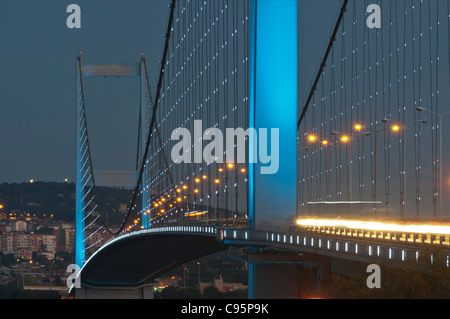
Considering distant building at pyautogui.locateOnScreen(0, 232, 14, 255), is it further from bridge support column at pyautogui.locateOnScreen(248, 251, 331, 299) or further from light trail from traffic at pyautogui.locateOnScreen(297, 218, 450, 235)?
bridge support column at pyautogui.locateOnScreen(248, 251, 331, 299)

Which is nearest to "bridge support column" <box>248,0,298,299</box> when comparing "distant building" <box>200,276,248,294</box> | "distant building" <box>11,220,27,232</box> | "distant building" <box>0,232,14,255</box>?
"distant building" <box>200,276,248,294</box>

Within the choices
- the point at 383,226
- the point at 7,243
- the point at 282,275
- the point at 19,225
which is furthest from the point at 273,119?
the point at 19,225

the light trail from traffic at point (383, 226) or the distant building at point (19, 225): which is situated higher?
the light trail from traffic at point (383, 226)

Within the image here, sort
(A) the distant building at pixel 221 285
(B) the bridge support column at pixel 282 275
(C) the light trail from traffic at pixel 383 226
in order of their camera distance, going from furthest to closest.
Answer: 1. (A) the distant building at pixel 221 285
2. (B) the bridge support column at pixel 282 275
3. (C) the light trail from traffic at pixel 383 226

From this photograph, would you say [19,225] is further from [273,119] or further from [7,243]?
[273,119]

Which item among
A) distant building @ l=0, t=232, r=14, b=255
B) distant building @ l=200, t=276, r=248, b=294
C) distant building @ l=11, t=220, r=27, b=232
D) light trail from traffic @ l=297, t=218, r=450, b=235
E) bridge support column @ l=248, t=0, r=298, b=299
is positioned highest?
bridge support column @ l=248, t=0, r=298, b=299

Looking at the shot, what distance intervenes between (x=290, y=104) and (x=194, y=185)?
741 inches

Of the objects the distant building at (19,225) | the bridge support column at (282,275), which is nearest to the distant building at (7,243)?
the distant building at (19,225)

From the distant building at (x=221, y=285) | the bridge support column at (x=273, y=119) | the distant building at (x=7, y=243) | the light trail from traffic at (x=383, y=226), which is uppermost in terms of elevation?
the bridge support column at (x=273, y=119)

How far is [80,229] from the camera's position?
70.0m

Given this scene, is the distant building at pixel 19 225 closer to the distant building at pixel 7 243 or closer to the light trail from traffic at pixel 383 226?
the distant building at pixel 7 243
